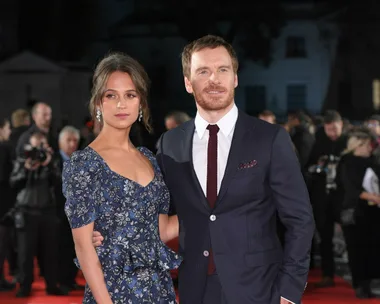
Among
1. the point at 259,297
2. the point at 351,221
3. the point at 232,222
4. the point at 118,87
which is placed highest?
the point at 118,87

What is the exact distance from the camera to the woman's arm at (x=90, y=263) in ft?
10.3

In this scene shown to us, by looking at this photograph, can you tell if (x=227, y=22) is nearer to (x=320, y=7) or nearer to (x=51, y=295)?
(x=320, y=7)

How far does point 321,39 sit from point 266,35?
1.94m

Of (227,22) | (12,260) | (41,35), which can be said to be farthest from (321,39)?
(12,260)

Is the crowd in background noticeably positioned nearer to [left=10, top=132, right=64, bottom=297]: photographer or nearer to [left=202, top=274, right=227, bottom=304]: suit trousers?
[left=10, top=132, right=64, bottom=297]: photographer

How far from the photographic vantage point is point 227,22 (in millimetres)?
26828

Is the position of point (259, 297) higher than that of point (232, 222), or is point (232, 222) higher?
point (232, 222)

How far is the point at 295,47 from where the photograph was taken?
Answer: 26.4m

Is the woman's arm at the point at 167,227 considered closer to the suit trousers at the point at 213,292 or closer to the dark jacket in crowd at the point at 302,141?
the suit trousers at the point at 213,292

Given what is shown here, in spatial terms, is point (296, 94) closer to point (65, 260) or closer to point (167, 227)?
point (65, 260)

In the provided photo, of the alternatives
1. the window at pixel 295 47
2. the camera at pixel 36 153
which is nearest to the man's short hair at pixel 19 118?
the camera at pixel 36 153

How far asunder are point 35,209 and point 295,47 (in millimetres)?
19330

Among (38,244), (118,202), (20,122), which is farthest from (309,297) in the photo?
(118,202)

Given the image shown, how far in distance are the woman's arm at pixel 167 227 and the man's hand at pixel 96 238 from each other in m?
0.34
